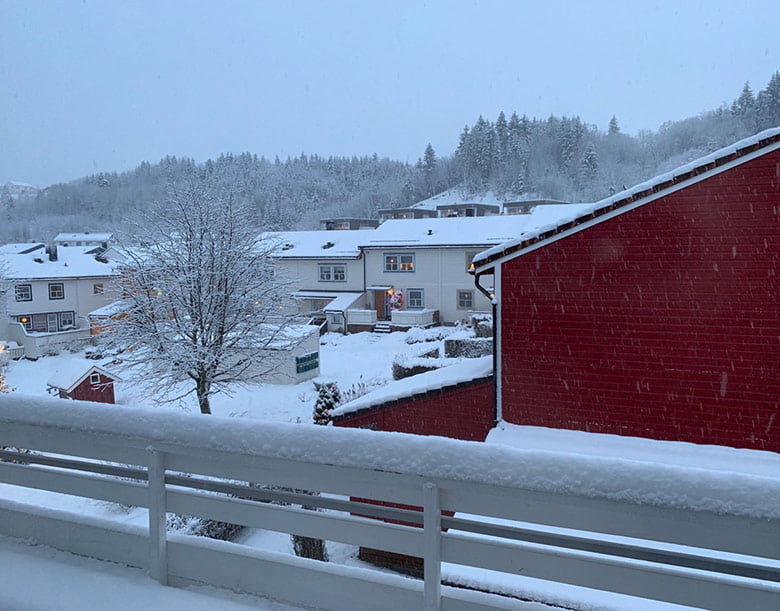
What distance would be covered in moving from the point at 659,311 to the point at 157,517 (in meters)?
7.18

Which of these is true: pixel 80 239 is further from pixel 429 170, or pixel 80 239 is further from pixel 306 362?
pixel 306 362

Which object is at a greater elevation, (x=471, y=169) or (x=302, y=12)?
(x=302, y=12)

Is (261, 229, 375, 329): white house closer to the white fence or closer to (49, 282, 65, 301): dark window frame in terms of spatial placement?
(49, 282, 65, 301): dark window frame

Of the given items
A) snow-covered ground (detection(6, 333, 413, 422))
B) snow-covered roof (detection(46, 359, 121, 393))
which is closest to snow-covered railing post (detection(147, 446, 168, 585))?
snow-covered ground (detection(6, 333, 413, 422))

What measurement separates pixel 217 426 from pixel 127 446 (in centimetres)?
47

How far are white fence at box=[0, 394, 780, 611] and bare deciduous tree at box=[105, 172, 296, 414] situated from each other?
45.9ft

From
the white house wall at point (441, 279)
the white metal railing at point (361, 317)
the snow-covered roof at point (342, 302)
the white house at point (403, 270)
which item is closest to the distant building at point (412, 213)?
the white house at point (403, 270)

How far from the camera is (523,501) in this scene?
5.85ft

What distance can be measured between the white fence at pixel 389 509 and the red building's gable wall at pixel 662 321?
20.7ft

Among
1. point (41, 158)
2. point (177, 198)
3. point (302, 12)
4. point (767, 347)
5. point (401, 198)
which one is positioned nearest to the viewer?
point (767, 347)

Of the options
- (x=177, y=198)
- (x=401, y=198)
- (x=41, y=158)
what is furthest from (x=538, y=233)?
(x=41, y=158)

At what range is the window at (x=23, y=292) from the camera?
3203cm

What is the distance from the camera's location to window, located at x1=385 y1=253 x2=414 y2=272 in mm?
33062

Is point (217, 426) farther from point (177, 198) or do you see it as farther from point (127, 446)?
point (177, 198)
